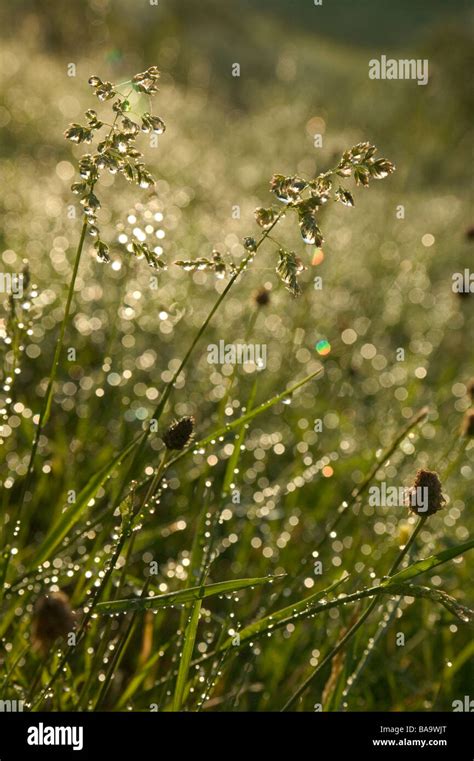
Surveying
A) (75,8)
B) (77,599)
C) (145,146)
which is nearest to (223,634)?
(77,599)

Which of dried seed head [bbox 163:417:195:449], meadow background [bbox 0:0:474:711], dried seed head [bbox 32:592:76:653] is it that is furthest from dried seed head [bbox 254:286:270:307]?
dried seed head [bbox 32:592:76:653]

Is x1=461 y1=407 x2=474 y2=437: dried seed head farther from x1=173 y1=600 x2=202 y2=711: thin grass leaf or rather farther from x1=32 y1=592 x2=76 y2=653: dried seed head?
x1=32 y1=592 x2=76 y2=653: dried seed head

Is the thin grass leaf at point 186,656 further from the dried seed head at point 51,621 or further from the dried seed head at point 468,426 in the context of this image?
the dried seed head at point 468,426

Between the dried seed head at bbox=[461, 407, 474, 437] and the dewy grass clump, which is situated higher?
the dewy grass clump

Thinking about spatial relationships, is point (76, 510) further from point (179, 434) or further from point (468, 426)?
point (468, 426)

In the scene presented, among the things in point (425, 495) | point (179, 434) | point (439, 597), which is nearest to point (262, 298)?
point (179, 434)

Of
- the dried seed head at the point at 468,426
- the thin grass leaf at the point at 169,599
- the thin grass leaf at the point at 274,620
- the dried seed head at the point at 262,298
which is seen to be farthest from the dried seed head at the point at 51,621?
the dried seed head at the point at 262,298
